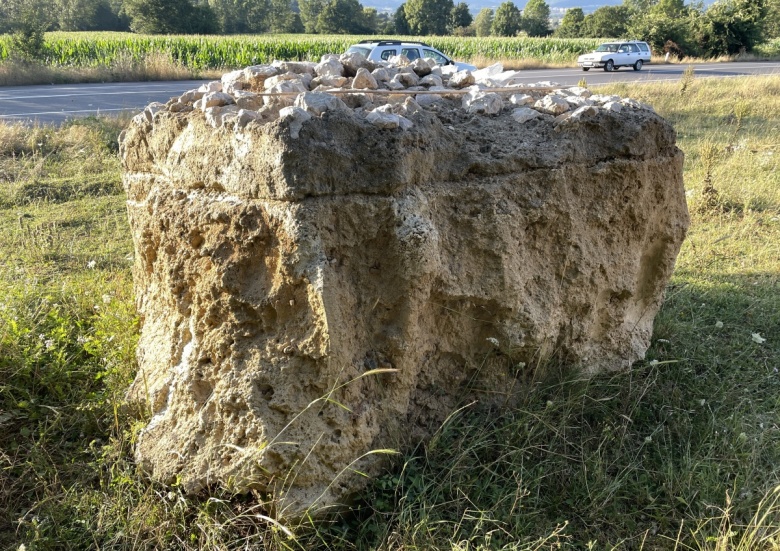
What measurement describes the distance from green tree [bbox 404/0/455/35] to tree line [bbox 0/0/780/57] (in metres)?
0.10

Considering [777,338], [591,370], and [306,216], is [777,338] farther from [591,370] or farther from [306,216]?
[306,216]

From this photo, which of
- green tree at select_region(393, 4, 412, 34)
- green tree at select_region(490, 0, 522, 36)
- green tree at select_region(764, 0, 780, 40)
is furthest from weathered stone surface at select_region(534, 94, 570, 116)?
green tree at select_region(393, 4, 412, 34)

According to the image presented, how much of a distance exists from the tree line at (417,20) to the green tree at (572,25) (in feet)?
0.26

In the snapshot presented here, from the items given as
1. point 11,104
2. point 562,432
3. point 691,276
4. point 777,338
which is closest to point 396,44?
point 11,104

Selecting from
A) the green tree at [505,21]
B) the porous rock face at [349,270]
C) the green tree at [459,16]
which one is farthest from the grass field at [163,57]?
the green tree at [459,16]

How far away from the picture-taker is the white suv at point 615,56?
944 inches

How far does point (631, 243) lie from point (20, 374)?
10.7 feet

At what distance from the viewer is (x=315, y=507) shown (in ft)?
7.72

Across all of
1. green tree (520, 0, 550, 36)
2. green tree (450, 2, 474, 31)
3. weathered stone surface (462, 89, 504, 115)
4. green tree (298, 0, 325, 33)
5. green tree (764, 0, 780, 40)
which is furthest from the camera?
green tree (298, 0, 325, 33)

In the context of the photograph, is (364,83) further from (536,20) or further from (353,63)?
(536,20)

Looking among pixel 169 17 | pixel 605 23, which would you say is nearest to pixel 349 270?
pixel 169 17

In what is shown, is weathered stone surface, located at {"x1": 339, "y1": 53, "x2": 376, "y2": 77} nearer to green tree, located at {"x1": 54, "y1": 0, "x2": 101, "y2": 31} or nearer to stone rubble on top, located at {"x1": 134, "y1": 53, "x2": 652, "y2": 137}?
stone rubble on top, located at {"x1": 134, "y1": 53, "x2": 652, "y2": 137}

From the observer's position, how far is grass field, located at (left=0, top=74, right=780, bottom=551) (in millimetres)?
2355

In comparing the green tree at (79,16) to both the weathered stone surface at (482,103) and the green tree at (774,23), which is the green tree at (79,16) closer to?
the green tree at (774,23)
